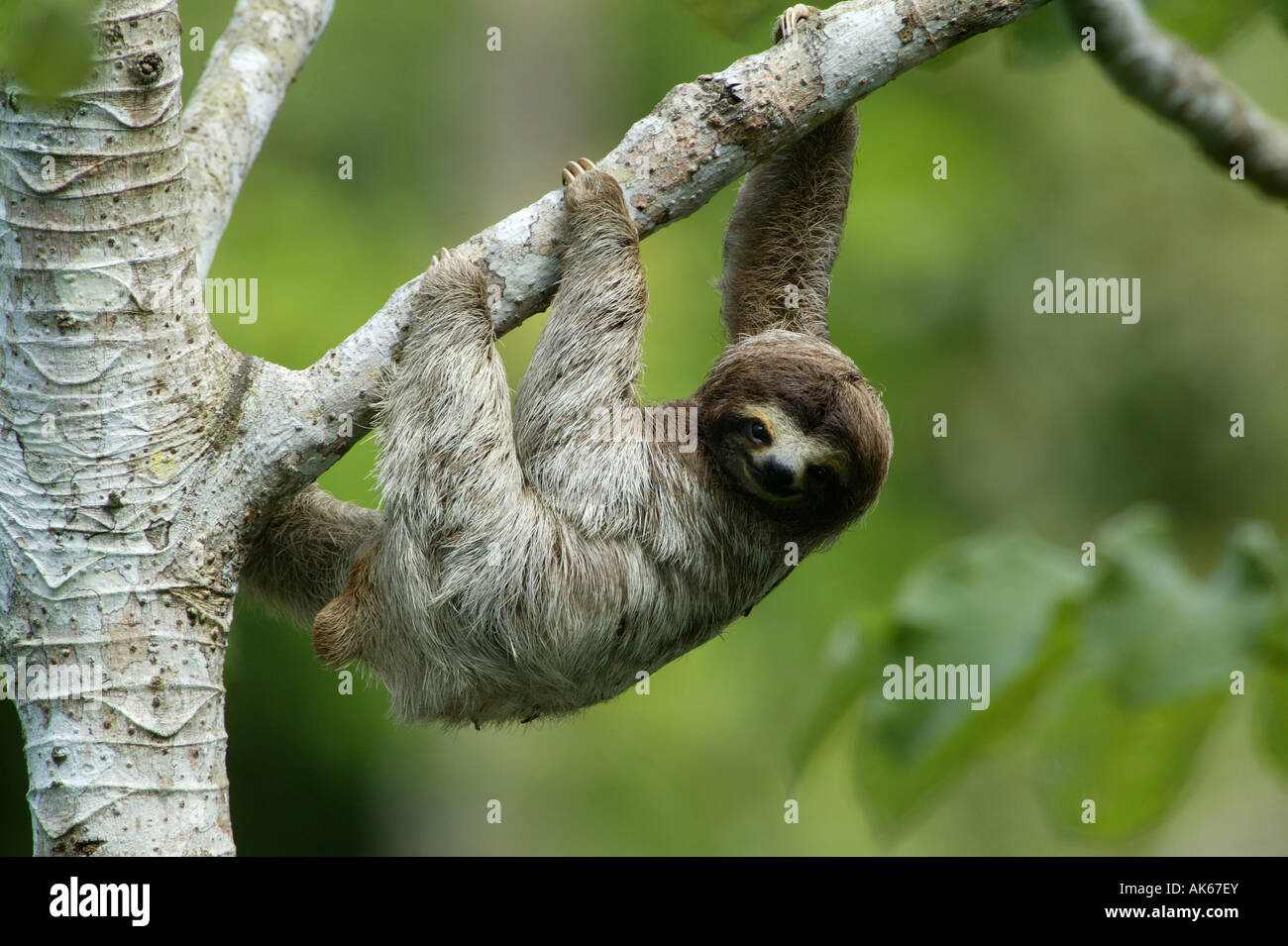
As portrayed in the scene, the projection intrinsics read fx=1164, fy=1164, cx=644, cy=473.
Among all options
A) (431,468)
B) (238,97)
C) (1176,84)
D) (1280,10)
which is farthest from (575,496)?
(1280,10)

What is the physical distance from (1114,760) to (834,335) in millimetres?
10537

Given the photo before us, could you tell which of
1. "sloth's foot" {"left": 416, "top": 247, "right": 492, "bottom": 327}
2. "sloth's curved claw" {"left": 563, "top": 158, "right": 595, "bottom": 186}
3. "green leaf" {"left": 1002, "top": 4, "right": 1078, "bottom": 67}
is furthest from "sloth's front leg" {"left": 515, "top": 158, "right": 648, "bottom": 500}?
"green leaf" {"left": 1002, "top": 4, "right": 1078, "bottom": 67}

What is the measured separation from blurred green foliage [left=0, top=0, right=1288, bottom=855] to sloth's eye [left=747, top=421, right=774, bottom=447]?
16.4ft

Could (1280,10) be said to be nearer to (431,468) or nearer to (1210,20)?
(1210,20)

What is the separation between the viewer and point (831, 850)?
1241 cm

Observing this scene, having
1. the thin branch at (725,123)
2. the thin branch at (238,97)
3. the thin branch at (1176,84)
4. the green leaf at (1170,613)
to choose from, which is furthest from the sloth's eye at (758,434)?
the green leaf at (1170,613)

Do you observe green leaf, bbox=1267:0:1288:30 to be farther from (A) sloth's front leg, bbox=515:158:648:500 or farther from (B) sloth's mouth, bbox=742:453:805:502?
(B) sloth's mouth, bbox=742:453:805:502

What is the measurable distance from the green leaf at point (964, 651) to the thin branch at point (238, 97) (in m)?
3.55

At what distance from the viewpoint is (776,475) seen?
16.4 feet

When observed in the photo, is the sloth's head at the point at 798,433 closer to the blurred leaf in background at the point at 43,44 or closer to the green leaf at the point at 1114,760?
the green leaf at the point at 1114,760

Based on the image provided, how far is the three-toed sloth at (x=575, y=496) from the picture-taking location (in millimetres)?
4625

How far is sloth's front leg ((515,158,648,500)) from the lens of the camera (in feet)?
15.4

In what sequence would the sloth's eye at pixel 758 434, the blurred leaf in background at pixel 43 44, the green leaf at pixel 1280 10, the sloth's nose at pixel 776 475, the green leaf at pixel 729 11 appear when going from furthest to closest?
the sloth's eye at pixel 758 434, the sloth's nose at pixel 776 475, the green leaf at pixel 729 11, the green leaf at pixel 1280 10, the blurred leaf in background at pixel 43 44

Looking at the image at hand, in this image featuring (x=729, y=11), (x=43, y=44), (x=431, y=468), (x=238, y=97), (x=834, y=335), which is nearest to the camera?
(x=43, y=44)
